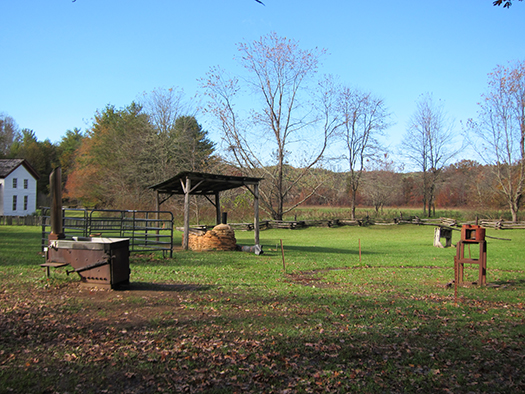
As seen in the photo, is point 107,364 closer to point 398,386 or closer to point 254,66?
point 398,386

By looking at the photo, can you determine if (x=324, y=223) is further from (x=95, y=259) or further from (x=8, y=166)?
(x=8, y=166)

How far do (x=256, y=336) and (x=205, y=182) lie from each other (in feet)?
44.6

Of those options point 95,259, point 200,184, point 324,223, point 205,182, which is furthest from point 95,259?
point 324,223

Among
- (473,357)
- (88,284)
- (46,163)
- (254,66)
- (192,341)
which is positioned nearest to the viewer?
(473,357)

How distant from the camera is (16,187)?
41.8 m

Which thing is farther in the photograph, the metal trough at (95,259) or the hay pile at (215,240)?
the hay pile at (215,240)

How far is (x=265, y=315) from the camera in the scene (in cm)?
628

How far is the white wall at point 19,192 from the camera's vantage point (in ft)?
132

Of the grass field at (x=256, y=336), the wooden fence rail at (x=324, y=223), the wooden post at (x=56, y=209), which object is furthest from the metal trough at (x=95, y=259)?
the wooden fence rail at (x=324, y=223)

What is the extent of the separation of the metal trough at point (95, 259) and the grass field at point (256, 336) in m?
0.29

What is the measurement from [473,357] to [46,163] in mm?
73288

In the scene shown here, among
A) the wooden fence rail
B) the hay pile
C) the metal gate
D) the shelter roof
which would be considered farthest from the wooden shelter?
the wooden fence rail

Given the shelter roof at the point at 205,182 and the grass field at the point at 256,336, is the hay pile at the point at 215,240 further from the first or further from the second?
the grass field at the point at 256,336

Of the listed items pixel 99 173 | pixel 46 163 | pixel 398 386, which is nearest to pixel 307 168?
pixel 99 173
